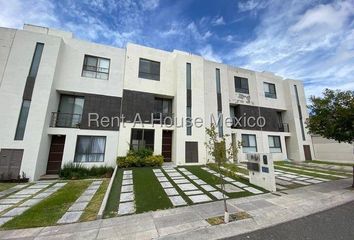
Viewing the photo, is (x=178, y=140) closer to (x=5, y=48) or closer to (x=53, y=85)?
(x=53, y=85)

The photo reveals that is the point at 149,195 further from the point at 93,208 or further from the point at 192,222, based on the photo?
the point at 192,222

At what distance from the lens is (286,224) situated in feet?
15.0

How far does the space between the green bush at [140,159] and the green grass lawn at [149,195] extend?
3.00 meters

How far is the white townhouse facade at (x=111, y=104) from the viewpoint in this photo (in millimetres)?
10695

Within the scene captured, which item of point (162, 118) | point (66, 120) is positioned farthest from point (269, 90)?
point (66, 120)

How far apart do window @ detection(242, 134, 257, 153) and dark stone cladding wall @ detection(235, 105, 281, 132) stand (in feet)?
3.21

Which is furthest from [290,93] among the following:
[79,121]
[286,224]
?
[79,121]

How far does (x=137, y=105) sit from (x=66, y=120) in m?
5.78

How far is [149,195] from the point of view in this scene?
6.84 meters

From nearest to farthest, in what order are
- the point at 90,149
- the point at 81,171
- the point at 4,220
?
the point at 4,220 < the point at 81,171 < the point at 90,149

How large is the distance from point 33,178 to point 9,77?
275 inches

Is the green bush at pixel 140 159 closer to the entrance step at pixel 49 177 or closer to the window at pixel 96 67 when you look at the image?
the entrance step at pixel 49 177

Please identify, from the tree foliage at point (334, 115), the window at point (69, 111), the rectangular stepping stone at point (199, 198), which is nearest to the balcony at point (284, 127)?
the tree foliage at point (334, 115)

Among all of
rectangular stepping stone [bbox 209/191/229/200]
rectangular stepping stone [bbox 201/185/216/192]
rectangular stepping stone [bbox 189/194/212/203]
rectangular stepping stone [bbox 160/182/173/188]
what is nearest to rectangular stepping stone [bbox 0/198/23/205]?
rectangular stepping stone [bbox 160/182/173/188]
